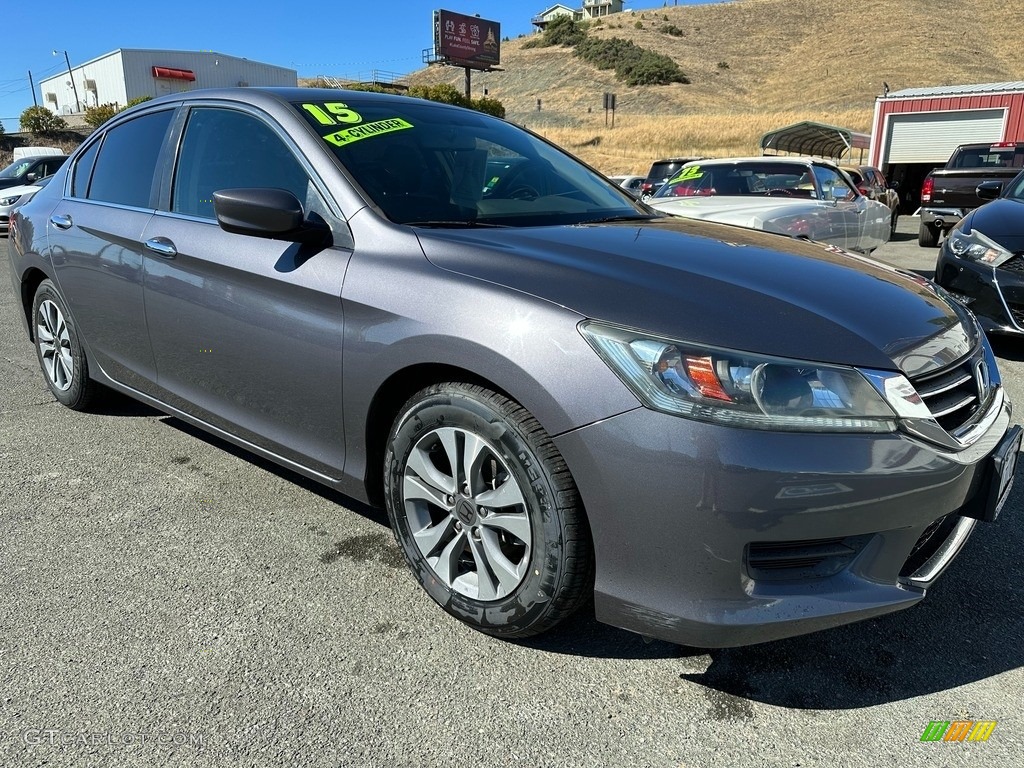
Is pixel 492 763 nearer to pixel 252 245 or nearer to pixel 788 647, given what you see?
pixel 788 647

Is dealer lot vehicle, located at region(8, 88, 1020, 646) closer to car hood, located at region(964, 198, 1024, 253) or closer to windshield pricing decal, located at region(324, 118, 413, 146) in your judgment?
windshield pricing decal, located at region(324, 118, 413, 146)

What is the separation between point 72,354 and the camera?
3.77 meters

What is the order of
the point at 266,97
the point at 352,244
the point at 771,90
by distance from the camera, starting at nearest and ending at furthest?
the point at 352,244 → the point at 266,97 → the point at 771,90

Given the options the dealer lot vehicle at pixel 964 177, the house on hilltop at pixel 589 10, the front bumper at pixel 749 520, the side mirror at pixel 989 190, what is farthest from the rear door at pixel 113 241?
the house on hilltop at pixel 589 10

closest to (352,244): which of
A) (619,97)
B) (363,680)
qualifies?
(363,680)

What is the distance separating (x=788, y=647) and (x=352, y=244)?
177 centimetres

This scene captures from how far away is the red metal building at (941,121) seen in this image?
21.3 metres

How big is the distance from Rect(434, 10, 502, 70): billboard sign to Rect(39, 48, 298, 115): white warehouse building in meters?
14.7

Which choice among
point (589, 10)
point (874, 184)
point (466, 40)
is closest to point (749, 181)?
point (874, 184)

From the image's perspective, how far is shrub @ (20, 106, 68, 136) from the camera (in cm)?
4319

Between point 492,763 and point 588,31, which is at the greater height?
point 588,31

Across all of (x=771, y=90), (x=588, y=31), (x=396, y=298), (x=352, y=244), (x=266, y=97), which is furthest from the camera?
(x=588, y=31)

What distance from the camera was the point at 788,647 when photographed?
2.16 meters

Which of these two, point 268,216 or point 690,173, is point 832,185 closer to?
point 690,173
